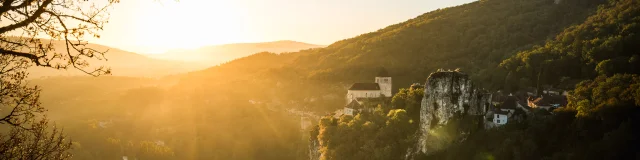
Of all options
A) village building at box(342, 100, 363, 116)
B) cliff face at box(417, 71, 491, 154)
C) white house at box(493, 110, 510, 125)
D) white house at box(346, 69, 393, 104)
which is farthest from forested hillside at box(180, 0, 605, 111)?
cliff face at box(417, 71, 491, 154)

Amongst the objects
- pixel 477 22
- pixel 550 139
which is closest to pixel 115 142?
pixel 550 139

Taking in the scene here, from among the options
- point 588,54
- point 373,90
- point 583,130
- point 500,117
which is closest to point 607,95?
point 583,130

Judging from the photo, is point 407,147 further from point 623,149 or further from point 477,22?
point 477,22

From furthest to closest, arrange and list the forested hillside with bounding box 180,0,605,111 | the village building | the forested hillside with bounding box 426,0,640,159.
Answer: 1. the forested hillside with bounding box 180,0,605,111
2. the village building
3. the forested hillside with bounding box 426,0,640,159

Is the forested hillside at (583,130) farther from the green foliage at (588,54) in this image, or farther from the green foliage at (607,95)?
the green foliage at (588,54)

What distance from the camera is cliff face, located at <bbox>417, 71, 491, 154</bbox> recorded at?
37.5 metres

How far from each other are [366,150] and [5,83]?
3653 centimetres

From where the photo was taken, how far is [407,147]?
1591 inches

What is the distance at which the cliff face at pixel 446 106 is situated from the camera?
37.5m

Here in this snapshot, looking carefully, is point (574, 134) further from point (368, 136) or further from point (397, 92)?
point (397, 92)

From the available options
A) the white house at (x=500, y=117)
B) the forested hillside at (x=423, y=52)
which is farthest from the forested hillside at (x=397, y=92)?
the white house at (x=500, y=117)

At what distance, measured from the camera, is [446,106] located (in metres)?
37.7

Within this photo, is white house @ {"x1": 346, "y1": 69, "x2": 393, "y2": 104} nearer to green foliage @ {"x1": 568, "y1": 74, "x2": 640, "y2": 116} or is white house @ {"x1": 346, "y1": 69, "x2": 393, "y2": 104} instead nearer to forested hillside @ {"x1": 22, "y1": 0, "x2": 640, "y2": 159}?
forested hillside @ {"x1": 22, "y1": 0, "x2": 640, "y2": 159}

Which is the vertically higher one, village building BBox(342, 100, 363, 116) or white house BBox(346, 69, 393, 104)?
white house BBox(346, 69, 393, 104)
